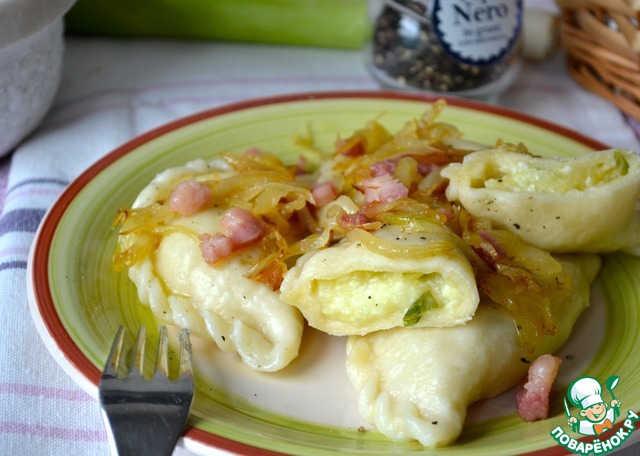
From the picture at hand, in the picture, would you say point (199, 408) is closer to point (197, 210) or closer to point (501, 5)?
point (197, 210)

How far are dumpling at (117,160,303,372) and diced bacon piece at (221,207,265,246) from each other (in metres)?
0.04

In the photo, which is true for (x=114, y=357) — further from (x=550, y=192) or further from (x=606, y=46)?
(x=606, y=46)

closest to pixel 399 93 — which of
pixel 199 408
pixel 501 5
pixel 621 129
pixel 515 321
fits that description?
pixel 501 5

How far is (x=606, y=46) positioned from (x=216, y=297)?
2.19 m

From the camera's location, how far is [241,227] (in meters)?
2.38

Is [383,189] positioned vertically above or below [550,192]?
Answer: below

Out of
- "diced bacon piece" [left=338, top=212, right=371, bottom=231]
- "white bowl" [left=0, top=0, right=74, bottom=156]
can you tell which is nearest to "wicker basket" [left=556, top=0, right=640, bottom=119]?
"diced bacon piece" [left=338, top=212, right=371, bottom=231]

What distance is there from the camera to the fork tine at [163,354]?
2033 mm

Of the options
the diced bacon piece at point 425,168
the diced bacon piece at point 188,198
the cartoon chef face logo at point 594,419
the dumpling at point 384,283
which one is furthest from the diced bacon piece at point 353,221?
the cartoon chef face logo at point 594,419

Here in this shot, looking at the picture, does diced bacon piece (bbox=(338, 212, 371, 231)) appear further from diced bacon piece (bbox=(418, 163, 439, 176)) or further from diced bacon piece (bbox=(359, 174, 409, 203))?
diced bacon piece (bbox=(418, 163, 439, 176))

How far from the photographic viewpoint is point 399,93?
331cm

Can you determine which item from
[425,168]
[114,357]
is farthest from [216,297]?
[425,168]

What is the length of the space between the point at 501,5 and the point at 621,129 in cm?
78

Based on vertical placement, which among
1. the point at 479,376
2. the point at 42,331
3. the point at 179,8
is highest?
the point at 479,376
